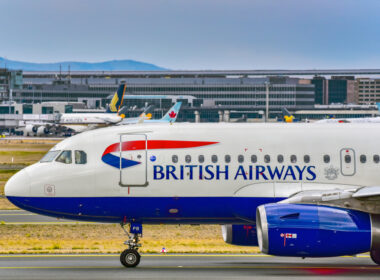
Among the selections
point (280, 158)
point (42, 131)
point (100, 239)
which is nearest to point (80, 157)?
point (280, 158)

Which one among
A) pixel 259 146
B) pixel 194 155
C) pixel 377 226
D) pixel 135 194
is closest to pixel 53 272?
pixel 135 194

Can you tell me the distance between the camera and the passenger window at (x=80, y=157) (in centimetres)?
2394

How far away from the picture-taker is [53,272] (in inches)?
922

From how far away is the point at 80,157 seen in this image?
78.6ft

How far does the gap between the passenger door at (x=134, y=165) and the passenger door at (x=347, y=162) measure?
6.00 metres

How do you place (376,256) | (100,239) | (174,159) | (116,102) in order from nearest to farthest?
(174,159)
(376,256)
(100,239)
(116,102)

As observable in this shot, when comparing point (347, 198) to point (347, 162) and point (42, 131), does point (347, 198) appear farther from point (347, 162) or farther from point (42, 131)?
point (42, 131)

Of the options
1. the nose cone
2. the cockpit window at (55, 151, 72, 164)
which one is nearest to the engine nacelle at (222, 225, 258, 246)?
the cockpit window at (55, 151, 72, 164)

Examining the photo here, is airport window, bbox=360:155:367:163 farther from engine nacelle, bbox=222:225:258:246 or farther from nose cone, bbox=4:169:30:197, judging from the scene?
nose cone, bbox=4:169:30:197

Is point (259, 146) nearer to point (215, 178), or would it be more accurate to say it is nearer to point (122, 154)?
point (215, 178)

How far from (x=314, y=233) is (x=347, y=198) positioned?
1.47 meters

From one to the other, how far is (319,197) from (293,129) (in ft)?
8.82

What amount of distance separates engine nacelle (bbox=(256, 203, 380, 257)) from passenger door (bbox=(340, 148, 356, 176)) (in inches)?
85.4

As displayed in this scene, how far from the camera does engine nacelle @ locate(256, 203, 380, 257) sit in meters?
21.7
